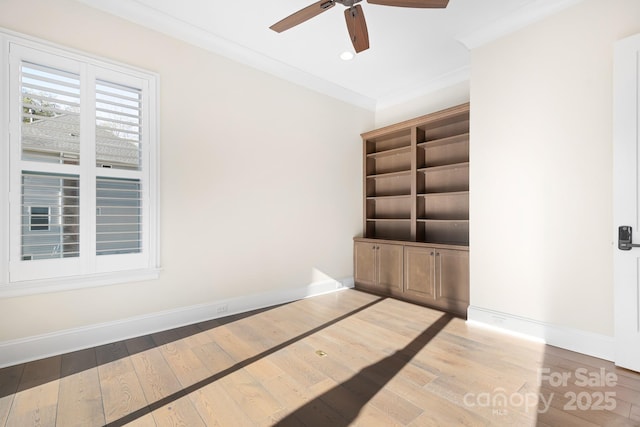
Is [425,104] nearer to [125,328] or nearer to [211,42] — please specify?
[211,42]

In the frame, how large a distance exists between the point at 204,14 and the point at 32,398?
3.38m

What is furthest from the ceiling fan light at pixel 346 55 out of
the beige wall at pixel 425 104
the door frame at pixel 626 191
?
the door frame at pixel 626 191

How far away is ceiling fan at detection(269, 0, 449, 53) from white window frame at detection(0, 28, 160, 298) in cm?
159

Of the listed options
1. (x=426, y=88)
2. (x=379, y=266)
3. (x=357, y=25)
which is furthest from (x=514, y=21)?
(x=379, y=266)

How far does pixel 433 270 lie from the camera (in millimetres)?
3789

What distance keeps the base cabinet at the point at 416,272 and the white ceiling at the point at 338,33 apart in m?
2.37

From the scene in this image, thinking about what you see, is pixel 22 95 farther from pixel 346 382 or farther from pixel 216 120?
pixel 346 382

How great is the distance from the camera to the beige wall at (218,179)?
103 inches

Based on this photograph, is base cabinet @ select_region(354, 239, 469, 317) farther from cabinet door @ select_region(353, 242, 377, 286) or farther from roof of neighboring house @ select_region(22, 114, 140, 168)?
roof of neighboring house @ select_region(22, 114, 140, 168)

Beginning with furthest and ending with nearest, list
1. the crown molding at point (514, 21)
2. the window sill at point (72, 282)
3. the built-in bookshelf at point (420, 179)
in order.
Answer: the built-in bookshelf at point (420, 179), the crown molding at point (514, 21), the window sill at point (72, 282)

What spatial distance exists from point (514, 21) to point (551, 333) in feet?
9.76

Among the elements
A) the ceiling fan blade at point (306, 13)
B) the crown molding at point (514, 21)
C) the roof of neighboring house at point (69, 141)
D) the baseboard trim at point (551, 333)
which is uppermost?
the crown molding at point (514, 21)

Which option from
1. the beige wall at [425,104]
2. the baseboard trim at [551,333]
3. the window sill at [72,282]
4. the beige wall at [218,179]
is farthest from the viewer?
the beige wall at [425,104]

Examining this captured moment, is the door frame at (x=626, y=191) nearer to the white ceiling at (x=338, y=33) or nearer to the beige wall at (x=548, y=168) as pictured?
the beige wall at (x=548, y=168)
